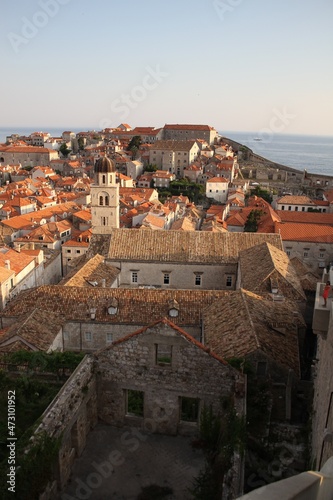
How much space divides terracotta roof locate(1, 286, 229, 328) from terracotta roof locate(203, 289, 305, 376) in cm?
121

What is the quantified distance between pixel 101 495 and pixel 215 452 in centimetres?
328

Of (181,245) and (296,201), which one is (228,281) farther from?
(296,201)

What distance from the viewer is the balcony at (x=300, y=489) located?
2.92 metres

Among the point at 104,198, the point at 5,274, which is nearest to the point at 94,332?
the point at 5,274

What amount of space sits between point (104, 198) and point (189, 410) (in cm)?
2776

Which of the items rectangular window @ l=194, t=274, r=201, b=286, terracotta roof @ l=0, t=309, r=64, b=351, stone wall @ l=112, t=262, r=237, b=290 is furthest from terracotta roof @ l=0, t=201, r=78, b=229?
terracotta roof @ l=0, t=309, r=64, b=351

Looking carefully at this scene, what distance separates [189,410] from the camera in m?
14.3

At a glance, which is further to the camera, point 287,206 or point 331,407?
point 287,206

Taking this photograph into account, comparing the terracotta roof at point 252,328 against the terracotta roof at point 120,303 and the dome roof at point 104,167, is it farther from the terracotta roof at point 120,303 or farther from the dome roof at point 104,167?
the dome roof at point 104,167

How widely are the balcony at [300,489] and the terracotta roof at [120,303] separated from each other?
61.1 feet

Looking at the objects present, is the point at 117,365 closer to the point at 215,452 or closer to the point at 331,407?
the point at 215,452

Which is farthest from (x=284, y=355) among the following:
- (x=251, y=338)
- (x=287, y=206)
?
(x=287, y=206)

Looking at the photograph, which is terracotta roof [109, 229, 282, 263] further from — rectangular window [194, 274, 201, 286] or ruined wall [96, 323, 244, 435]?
ruined wall [96, 323, 244, 435]

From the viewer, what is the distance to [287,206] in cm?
7019
